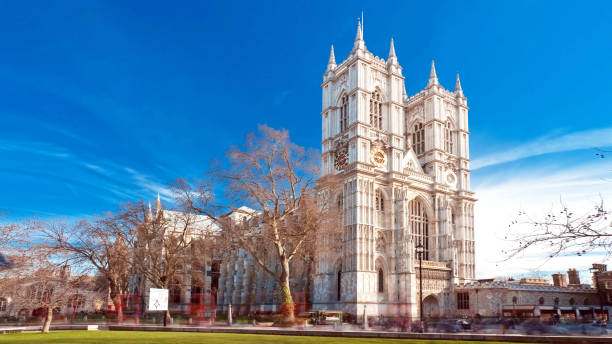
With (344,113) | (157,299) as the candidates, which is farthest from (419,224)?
(157,299)

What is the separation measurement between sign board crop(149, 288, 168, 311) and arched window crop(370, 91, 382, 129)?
108 feet

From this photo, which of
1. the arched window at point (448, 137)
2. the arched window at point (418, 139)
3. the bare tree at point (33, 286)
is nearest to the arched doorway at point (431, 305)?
the arched window at point (418, 139)

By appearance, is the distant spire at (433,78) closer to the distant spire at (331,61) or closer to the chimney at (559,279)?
the distant spire at (331,61)

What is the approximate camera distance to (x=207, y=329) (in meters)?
26.7

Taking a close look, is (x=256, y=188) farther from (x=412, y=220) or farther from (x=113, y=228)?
Answer: (x=412, y=220)

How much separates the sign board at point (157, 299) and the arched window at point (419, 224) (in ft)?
104

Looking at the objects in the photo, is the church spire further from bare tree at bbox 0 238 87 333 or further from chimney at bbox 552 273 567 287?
bare tree at bbox 0 238 87 333

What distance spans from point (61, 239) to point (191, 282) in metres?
27.7

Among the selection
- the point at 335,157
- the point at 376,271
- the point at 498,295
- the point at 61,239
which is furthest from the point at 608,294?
the point at 61,239

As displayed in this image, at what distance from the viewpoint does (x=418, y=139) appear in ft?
204

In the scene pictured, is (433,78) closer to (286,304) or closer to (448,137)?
(448,137)

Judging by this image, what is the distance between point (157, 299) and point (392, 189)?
29537mm

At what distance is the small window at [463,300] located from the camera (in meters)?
50.9

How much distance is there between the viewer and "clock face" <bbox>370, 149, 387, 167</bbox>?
5338 centimetres
